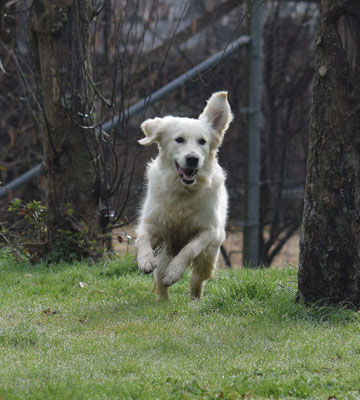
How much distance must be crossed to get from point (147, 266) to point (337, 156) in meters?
1.71

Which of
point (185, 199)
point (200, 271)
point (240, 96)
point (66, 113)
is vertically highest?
point (240, 96)

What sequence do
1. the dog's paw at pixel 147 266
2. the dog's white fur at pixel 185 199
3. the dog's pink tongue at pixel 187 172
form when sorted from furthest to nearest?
the dog's white fur at pixel 185 199 < the dog's pink tongue at pixel 187 172 < the dog's paw at pixel 147 266

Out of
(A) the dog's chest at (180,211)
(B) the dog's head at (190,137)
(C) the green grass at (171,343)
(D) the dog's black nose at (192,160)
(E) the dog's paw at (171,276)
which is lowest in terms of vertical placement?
(C) the green grass at (171,343)

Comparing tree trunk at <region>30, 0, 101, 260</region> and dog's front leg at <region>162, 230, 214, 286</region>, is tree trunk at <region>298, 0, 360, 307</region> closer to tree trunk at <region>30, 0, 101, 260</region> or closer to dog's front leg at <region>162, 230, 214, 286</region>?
dog's front leg at <region>162, 230, 214, 286</region>

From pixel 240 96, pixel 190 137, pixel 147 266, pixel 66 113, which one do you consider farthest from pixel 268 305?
pixel 240 96

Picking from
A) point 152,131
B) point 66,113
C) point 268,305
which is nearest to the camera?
point 268,305

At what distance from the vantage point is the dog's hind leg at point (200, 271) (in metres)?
6.03

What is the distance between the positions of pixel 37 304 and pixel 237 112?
719 cm

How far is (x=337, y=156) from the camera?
5164 mm

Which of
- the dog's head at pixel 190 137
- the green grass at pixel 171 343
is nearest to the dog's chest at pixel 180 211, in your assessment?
the dog's head at pixel 190 137

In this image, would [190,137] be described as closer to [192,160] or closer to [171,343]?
[192,160]

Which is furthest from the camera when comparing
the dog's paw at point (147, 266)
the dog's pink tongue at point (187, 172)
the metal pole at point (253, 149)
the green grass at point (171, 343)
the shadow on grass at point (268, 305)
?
the metal pole at point (253, 149)

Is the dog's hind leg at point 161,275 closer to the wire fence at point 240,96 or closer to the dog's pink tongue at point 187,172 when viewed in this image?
the dog's pink tongue at point 187,172

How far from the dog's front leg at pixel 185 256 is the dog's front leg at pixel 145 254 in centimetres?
14
